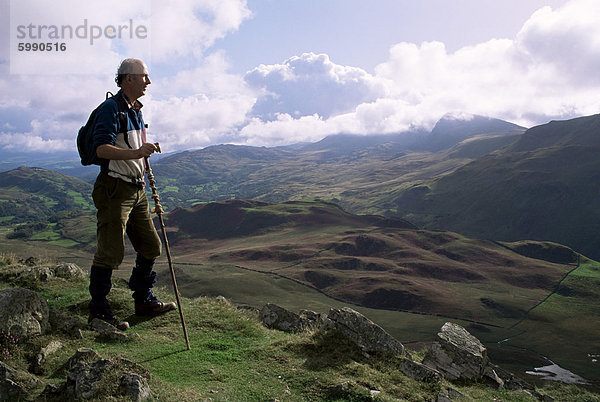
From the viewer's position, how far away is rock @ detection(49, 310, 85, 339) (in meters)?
7.68

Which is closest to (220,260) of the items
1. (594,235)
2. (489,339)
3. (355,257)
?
(355,257)

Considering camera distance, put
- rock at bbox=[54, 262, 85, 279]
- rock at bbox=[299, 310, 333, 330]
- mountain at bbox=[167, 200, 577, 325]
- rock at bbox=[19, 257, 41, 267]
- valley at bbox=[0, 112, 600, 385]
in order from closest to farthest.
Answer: rock at bbox=[299, 310, 333, 330] < rock at bbox=[54, 262, 85, 279] < rock at bbox=[19, 257, 41, 267] < valley at bbox=[0, 112, 600, 385] < mountain at bbox=[167, 200, 577, 325]

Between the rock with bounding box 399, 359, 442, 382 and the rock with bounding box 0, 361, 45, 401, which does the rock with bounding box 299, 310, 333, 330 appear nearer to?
the rock with bounding box 399, 359, 442, 382

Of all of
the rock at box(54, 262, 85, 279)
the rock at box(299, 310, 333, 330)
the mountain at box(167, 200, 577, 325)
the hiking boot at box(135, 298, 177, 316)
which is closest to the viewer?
the hiking boot at box(135, 298, 177, 316)

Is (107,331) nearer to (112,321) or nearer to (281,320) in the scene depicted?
(112,321)

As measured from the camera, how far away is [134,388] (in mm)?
5117

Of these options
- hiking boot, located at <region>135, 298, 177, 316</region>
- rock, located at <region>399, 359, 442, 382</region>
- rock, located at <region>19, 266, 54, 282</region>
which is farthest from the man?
rock, located at <region>399, 359, 442, 382</region>

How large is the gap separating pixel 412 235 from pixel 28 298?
13679 cm

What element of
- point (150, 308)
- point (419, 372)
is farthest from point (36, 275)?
point (419, 372)

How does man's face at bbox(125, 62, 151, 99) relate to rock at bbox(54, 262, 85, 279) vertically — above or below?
above

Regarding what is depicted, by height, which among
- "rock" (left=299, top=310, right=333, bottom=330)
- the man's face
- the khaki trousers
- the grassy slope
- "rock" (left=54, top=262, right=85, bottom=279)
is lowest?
"rock" (left=299, top=310, right=333, bottom=330)

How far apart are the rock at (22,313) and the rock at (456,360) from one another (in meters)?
8.83

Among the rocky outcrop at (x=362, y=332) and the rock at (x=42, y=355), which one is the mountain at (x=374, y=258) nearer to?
the rocky outcrop at (x=362, y=332)

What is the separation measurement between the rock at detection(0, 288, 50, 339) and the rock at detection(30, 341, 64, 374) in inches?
19.8
